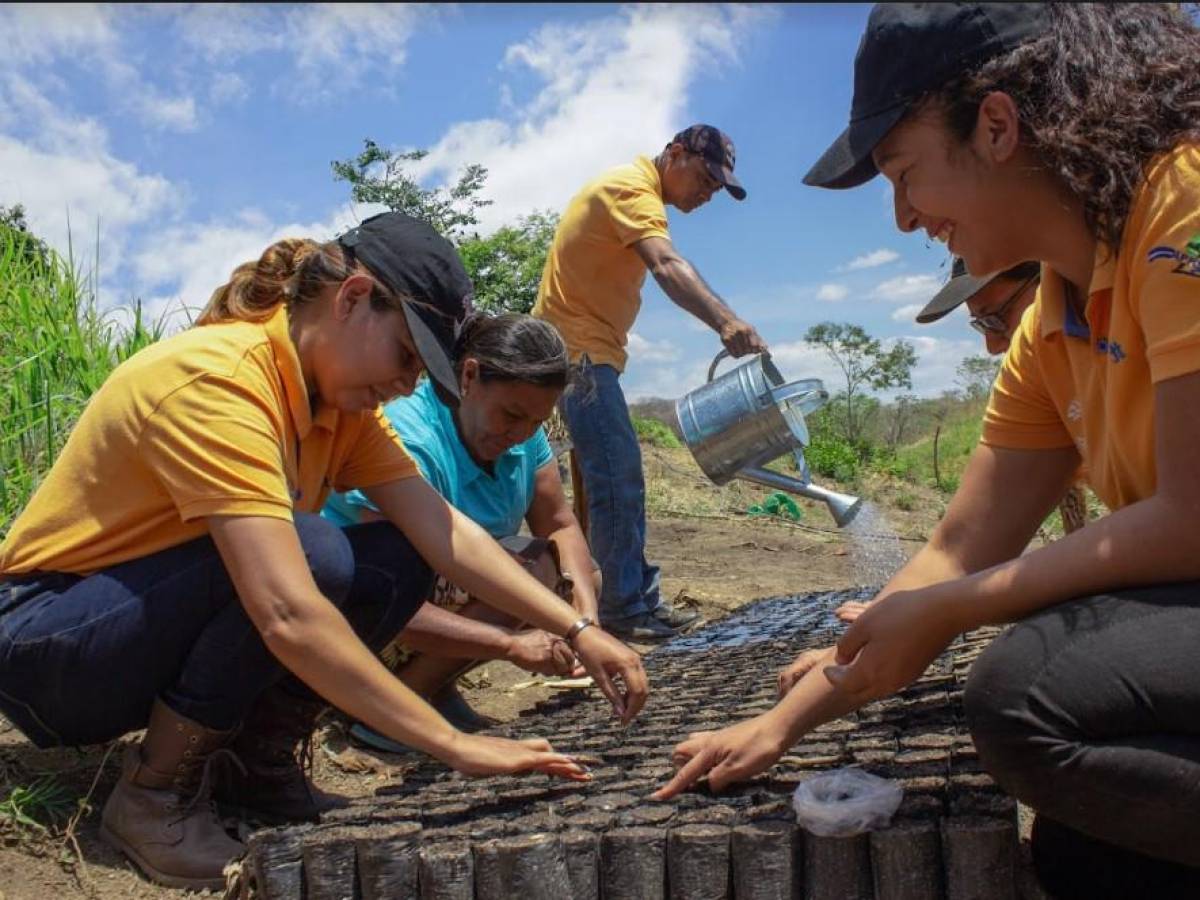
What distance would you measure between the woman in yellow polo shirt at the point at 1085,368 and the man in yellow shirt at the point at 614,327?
3.05 meters

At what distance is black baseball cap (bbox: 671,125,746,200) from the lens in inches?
201

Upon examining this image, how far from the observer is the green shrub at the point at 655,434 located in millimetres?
13602

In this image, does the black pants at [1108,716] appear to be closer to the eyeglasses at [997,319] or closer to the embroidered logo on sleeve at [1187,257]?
the embroidered logo on sleeve at [1187,257]

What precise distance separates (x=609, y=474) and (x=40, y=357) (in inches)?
87.4

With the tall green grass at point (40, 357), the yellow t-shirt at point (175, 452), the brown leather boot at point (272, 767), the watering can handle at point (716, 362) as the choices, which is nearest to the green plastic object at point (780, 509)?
the watering can handle at point (716, 362)

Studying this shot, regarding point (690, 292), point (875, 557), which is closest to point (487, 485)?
point (690, 292)

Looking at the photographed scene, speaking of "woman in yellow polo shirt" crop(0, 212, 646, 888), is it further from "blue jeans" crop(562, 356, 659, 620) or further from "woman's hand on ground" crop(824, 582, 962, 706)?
"blue jeans" crop(562, 356, 659, 620)

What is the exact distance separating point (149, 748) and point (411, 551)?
70 centimetres

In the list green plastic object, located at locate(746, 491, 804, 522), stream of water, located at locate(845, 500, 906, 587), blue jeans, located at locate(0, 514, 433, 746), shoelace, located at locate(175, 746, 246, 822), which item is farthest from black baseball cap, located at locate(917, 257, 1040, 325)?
green plastic object, located at locate(746, 491, 804, 522)

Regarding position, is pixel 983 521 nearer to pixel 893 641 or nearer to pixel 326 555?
pixel 893 641

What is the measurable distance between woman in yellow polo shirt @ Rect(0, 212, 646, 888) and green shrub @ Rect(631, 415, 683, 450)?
11.0m

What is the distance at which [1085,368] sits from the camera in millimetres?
1829

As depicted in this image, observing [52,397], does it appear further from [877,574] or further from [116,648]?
[877,574]

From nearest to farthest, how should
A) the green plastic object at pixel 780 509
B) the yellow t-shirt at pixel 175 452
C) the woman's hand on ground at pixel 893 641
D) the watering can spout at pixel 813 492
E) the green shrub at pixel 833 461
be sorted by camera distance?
the woman's hand on ground at pixel 893 641
the yellow t-shirt at pixel 175 452
the watering can spout at pixel 813 492
the green plastic object at pixel 780 509
the green shrub at pixel 833 461
